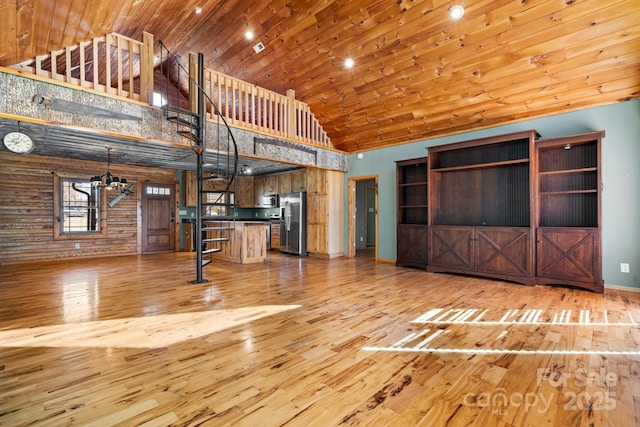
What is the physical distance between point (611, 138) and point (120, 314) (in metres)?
6.83

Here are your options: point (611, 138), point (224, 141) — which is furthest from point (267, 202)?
point (611, 138)

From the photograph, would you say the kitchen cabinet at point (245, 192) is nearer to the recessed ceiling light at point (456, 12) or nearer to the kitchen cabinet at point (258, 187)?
the kitchen cabinet at point (258, 187)

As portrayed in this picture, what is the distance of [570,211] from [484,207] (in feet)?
3.93

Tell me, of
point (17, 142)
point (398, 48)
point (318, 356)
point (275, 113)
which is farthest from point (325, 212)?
point (17, 142)

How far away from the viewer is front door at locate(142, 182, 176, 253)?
838 cm

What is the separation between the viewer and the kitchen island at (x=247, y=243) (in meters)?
6.50

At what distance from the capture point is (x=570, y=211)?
15.1ft

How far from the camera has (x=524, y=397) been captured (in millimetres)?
1755

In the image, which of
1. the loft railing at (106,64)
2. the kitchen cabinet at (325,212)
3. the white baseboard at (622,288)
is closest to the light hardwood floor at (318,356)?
the white baseboard at (622,288)

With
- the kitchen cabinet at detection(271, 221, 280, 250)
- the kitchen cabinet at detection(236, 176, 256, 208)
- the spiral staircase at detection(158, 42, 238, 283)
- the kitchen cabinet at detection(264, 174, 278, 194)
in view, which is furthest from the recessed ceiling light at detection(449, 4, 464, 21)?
the kitchen cabinet at detection(236, 176, 256, 208)

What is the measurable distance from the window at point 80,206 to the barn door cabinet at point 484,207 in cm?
814

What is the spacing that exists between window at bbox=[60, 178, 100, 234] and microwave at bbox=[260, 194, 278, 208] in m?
4.30

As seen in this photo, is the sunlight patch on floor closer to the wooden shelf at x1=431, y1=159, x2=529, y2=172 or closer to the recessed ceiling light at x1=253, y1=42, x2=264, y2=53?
the wooden shelf at x1=431, y1=159, x2=529, y2=172

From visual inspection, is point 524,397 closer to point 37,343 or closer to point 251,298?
point 251,298
